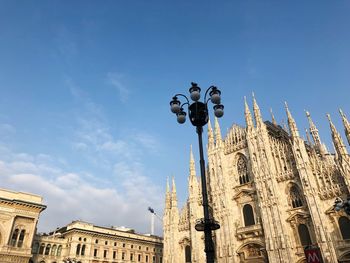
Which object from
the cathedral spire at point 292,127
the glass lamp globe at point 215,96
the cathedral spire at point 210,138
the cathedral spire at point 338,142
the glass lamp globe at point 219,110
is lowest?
the glass lamp globe at point 219,110

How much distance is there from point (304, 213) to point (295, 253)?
13.6ft

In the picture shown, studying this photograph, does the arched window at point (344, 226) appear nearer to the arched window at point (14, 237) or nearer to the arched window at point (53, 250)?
the arched window at point (14, 237)

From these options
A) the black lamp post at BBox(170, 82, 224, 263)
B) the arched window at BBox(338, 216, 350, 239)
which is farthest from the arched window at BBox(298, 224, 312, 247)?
the black lamp post at BBox(170, 82, 224, 263)

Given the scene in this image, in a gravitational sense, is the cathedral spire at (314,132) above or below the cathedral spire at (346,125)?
above

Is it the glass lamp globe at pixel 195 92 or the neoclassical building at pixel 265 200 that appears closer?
the glass lamp globe at pixel 195 92

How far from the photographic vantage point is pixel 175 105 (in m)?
11.7

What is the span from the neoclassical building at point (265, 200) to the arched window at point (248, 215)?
118 mm

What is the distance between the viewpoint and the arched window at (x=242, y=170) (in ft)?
121

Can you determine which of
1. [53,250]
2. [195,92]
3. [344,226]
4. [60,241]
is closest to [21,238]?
[53,250]

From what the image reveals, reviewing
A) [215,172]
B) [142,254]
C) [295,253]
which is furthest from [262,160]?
[142,254]

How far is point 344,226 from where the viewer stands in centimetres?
2680

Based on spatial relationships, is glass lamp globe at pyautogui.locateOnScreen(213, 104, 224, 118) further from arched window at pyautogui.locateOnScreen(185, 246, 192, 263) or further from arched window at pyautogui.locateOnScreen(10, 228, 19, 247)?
arched window at pyautogui.locateOnScreen(10, 228, 19, 247)

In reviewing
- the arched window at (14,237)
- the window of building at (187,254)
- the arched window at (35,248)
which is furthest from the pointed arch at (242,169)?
the arched window at (35,248)

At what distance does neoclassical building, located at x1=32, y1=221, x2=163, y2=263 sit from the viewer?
42.9 m
